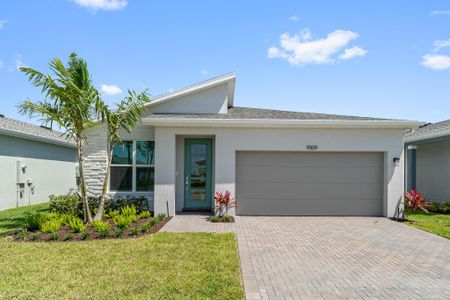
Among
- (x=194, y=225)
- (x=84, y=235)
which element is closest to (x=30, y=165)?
(x=84, y=235)

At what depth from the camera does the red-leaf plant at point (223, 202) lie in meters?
10.3

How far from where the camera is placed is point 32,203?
1560cm

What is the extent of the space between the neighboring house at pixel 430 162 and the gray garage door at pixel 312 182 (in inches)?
197

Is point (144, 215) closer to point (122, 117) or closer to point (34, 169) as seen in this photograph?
point (122, 117)

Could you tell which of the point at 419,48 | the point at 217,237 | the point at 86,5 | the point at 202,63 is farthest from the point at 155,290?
the point at 419,48

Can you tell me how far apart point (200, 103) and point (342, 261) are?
27.5 ft

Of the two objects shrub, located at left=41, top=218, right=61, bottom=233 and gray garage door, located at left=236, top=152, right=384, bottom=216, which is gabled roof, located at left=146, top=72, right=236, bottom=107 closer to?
gray garage door, located at left=236, top=152, right=384, bottom=216

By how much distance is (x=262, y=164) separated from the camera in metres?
11.1

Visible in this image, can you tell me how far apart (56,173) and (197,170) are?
35.5 feet

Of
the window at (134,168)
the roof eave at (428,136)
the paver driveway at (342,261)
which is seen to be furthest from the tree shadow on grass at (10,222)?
the roof eave at (428,136)

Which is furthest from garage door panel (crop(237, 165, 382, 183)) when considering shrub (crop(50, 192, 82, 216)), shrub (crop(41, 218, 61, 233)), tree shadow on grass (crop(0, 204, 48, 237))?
tree shadow on grass (crop(0, 204, 48, 237))

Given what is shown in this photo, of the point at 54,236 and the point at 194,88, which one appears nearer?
the point at 54,236

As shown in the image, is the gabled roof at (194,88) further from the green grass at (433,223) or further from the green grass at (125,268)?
the green grass at (433,223)

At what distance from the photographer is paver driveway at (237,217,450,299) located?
4629 mm
